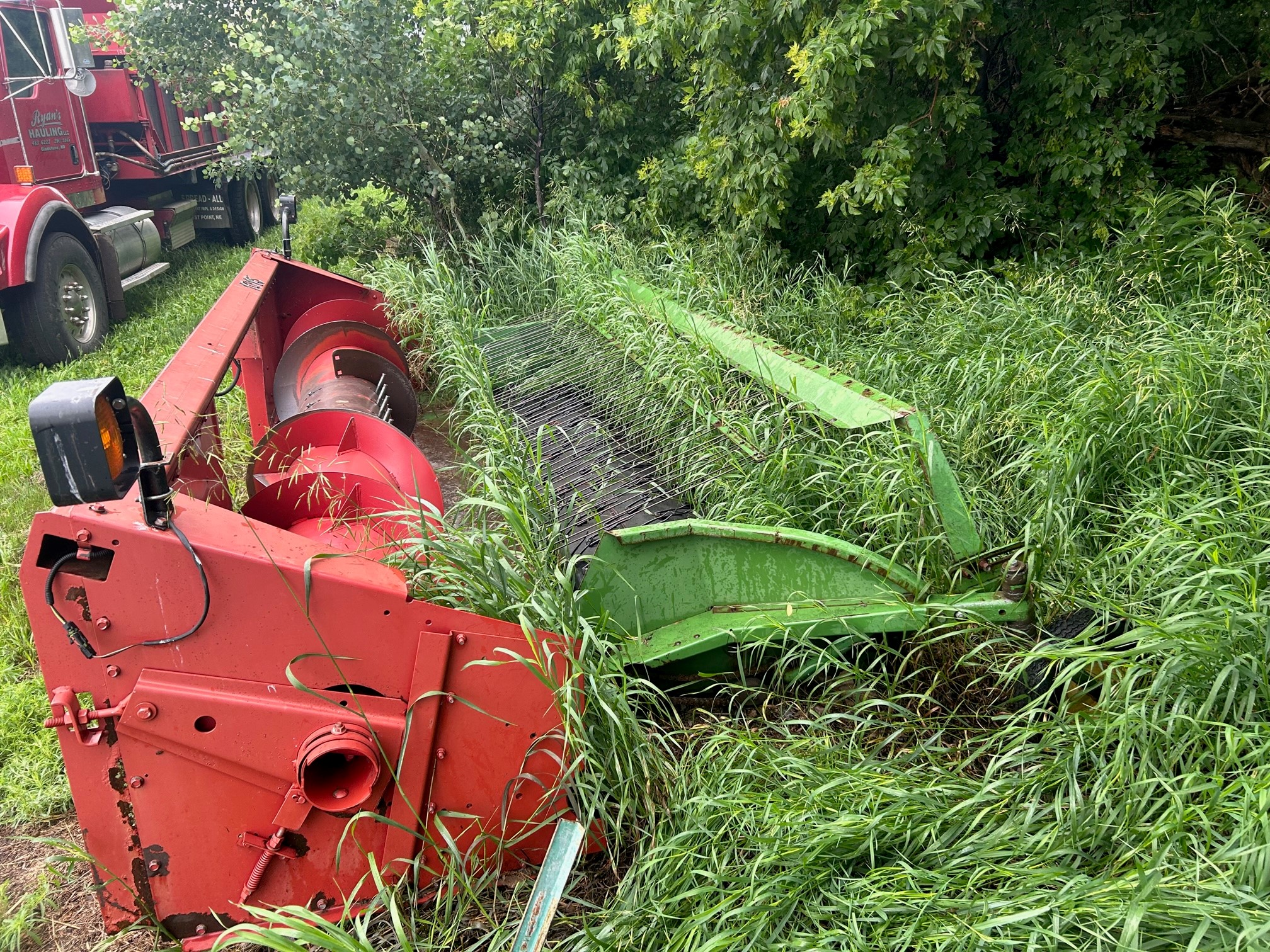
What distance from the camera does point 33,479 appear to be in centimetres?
475

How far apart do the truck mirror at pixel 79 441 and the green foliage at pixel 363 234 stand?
653 cm

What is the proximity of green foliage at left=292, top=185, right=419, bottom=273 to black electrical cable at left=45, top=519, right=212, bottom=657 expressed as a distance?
21.1 feet

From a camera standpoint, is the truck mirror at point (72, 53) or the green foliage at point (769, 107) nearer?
the green foliage at point (769, 107)

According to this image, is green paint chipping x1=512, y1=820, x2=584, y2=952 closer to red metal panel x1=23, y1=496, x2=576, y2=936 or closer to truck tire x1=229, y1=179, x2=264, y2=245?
red metal panel x1=23, y1=496, x2=576, y2=936

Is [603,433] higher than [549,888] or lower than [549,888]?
higher

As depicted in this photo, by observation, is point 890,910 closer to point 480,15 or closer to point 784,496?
point 784,496

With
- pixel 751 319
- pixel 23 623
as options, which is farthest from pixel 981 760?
pixel 23 623

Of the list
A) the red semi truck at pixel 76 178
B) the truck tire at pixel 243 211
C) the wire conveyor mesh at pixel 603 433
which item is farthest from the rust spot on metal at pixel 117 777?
the truck tire at pixel 243 211

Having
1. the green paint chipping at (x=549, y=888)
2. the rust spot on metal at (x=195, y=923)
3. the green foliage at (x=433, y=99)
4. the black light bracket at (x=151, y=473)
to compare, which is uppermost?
the green foliage at (x=433, y=99)

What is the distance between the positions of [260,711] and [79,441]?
70cm

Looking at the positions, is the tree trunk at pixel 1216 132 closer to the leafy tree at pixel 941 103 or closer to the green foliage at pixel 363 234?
the leafy tree at pixel 941 103

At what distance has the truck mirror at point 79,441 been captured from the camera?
5.22ft

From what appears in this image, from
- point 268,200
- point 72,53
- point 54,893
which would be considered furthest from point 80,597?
point 268,200

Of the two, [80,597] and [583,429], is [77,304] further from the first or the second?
[80,597]
